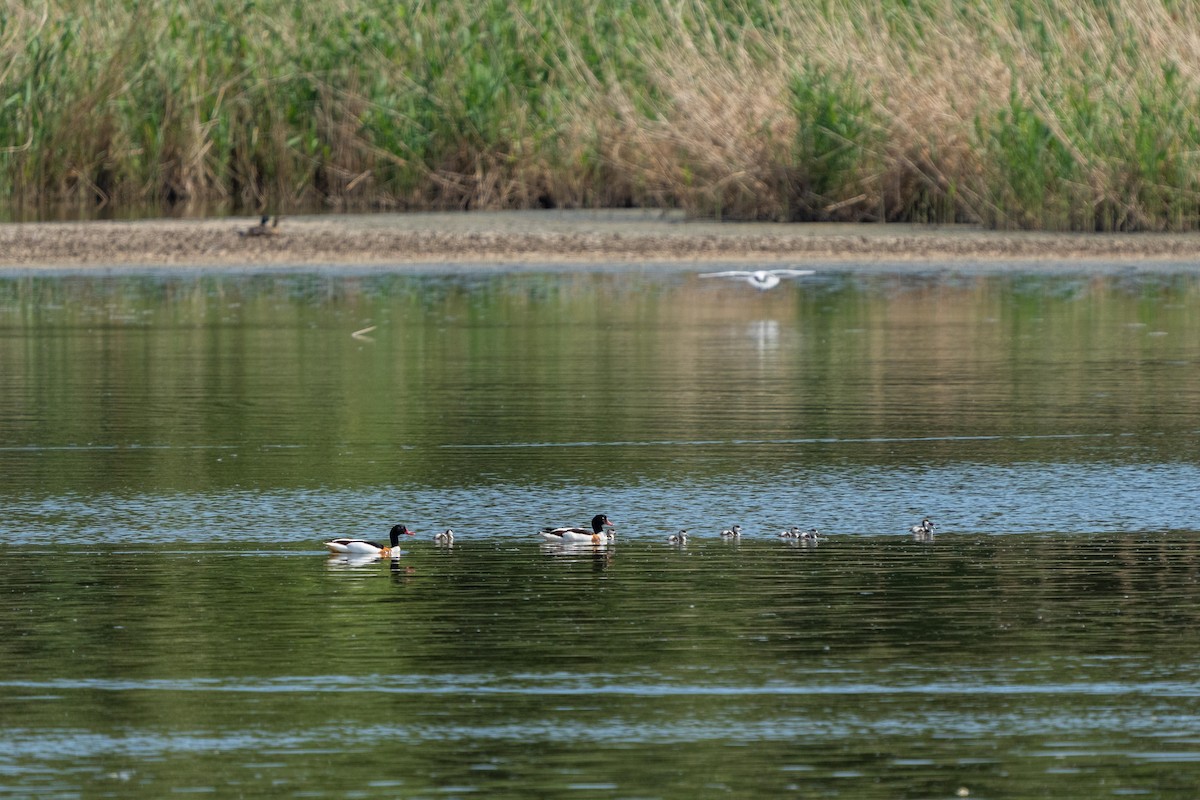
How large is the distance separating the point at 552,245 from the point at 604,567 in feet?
55.9

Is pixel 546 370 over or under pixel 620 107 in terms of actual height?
under

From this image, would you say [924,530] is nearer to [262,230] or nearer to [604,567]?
[604,567]

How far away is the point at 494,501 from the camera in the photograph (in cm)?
1148

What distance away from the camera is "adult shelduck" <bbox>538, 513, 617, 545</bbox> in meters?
10.1

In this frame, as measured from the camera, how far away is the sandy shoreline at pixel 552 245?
2547 cm

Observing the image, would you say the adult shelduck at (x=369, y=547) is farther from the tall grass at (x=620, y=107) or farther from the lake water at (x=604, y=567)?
the tall grass at (x=620, y=107)

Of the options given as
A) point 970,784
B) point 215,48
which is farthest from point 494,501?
point 215,48

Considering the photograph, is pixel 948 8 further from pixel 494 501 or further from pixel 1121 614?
pixel 1121 614

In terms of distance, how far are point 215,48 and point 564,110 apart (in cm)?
499

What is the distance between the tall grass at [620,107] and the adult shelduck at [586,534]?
1635 centimetres

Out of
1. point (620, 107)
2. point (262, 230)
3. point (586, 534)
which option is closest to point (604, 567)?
point (586, 534)

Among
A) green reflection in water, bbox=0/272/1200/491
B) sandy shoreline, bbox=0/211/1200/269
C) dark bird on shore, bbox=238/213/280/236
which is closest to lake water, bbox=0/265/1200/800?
green reflection in water, bbox=0/272/1200/491

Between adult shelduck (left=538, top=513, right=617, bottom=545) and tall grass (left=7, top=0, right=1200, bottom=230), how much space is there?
16.4 meters

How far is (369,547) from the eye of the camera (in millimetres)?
9961
